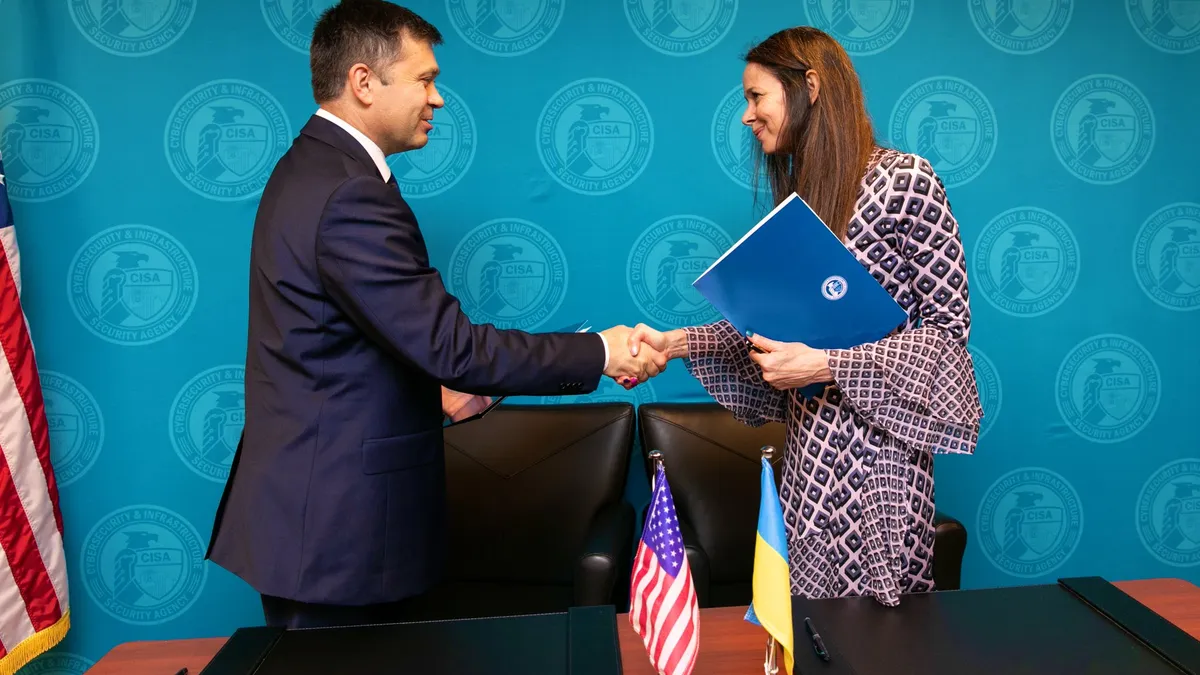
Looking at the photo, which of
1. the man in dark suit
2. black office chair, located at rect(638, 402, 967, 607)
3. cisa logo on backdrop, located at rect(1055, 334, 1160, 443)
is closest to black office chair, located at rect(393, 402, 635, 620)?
black office chair, located at rect(638, 402, 967, 607)

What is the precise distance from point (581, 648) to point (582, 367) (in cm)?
64

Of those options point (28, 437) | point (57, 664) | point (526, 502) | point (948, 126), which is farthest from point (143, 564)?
point (948, 126)

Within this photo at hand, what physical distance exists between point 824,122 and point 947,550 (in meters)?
1.11

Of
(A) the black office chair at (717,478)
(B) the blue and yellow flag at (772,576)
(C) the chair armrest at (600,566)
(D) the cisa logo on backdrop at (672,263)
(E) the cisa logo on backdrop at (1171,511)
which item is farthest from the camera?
(E) the cisa logo on backdrop at (1171,511)

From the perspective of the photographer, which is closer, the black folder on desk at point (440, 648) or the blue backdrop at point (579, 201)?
the black folder on desk at point (440, 648)

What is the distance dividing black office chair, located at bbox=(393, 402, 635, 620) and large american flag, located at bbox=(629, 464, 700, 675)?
3.89 ft

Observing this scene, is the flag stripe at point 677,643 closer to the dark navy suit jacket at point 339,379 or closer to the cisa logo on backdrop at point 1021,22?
the dark navy suit jacket at point 339,379

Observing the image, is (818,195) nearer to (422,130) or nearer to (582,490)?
(422,130)

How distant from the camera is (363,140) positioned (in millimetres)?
1661

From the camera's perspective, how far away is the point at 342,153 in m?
1.60

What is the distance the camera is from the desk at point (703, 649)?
1.21 m

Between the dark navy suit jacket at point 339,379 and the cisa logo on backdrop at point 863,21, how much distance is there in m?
1.59

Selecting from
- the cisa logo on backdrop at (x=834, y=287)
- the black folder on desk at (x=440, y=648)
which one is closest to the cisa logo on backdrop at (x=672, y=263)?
the cisa logo on backdrop at (x=834, y=287)

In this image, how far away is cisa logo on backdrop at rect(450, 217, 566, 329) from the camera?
2.58 m
